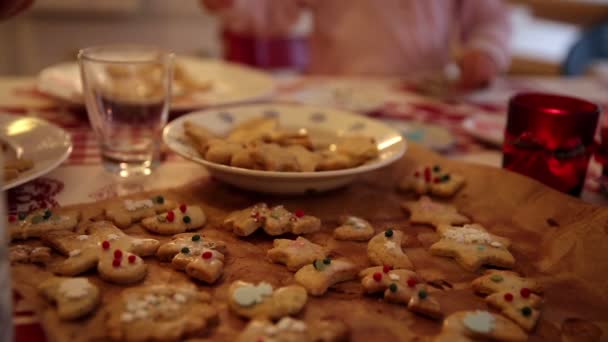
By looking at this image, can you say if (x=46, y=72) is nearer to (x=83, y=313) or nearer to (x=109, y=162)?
(x=109, y=162)

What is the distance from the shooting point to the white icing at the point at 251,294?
616 millimetres

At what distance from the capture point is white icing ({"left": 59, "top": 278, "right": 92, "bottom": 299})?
0.60m

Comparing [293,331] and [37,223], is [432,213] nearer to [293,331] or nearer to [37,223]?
[293,331]

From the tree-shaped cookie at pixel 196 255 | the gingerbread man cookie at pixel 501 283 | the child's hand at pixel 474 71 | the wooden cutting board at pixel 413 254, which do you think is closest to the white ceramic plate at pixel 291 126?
the wooden cutting board at pixel 413 254

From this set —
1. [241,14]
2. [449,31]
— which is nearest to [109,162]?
[241,14]

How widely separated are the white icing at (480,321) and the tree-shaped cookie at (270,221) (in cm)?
26

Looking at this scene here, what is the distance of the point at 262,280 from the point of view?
69cm

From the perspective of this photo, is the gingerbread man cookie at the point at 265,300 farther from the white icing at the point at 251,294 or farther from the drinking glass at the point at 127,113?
the drinking glass at the point at 127,113

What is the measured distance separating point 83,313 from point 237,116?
23.1 inches

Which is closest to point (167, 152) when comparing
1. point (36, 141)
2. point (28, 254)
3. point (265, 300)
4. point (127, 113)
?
point (127, 113)

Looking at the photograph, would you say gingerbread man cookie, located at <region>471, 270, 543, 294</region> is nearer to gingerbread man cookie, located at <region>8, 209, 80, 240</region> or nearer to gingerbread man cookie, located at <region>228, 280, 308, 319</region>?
gingerbread man cookie, located at <region>228, 280, 308, 319</region>

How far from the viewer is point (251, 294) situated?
63 centimetres

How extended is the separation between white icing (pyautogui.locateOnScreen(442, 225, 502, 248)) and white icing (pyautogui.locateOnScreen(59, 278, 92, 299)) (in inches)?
17.5

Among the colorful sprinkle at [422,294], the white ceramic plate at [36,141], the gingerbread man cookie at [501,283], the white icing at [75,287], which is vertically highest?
the white ceramic plate at [36,141]
